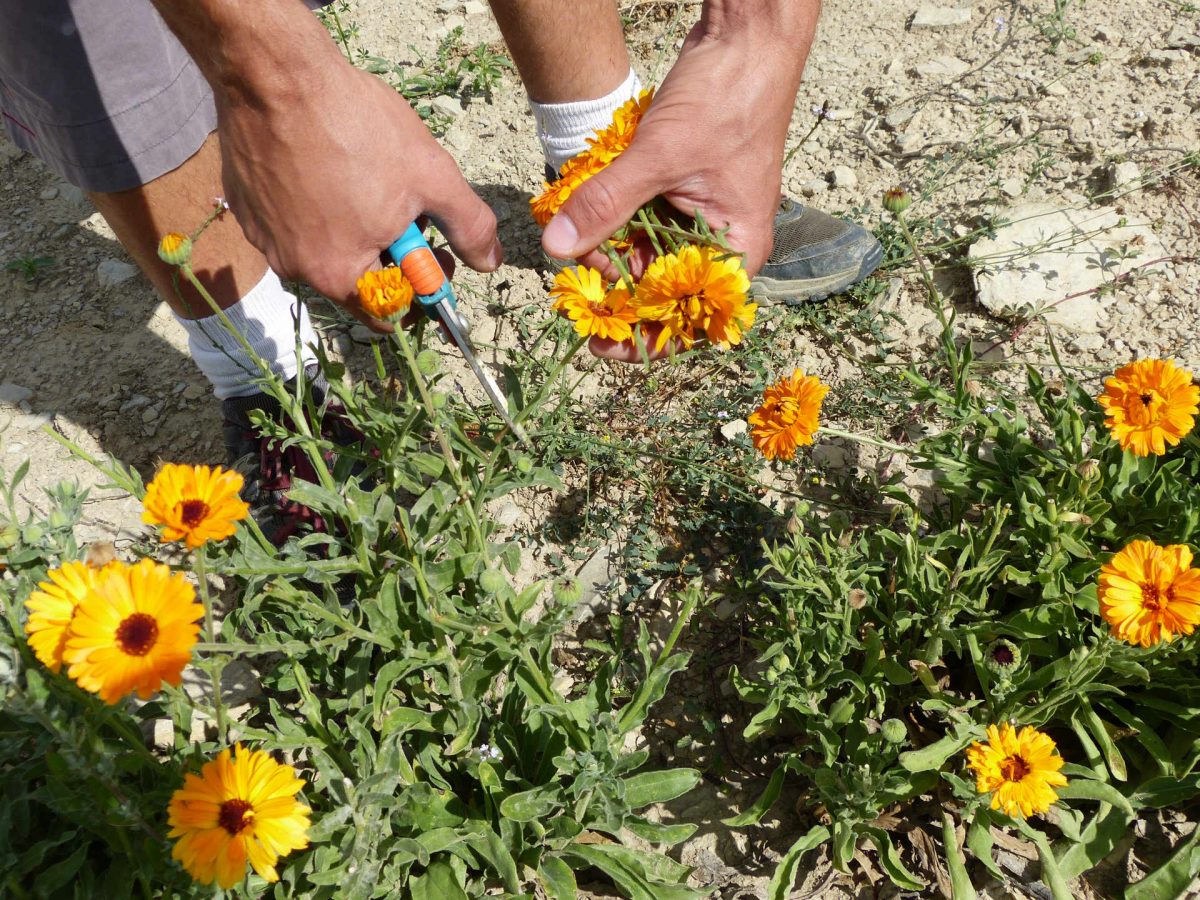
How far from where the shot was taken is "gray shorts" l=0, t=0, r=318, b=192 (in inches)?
78.9

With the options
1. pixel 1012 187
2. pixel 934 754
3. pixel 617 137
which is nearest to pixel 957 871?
pixel 934 754

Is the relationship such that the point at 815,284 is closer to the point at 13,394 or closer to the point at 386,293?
the point at 386,293

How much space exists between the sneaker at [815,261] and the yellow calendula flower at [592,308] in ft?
4.71

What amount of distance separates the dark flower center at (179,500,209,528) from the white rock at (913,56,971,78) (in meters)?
3.31

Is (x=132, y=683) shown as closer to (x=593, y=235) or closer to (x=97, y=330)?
(x=593, y=235)

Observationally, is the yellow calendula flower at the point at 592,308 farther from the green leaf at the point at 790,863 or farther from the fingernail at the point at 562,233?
the green leaf at the point at 790,863

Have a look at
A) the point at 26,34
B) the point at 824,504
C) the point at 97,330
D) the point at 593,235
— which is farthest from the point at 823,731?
the point at 97,330

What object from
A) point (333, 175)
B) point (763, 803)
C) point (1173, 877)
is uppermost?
point (333, 175)

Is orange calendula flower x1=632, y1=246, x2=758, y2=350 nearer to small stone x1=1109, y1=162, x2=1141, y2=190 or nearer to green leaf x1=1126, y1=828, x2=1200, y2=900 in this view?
green leaf x1=1126, y1=828, x2=1200, y2=900

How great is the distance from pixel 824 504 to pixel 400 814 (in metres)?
1.35

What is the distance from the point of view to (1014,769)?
60.6 inches

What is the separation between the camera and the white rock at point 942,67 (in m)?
3.50

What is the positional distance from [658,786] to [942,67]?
308 centimetres

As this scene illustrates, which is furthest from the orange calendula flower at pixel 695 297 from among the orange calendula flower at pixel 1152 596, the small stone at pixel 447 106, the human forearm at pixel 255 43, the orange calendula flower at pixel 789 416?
the small stone at pixel 447 106
